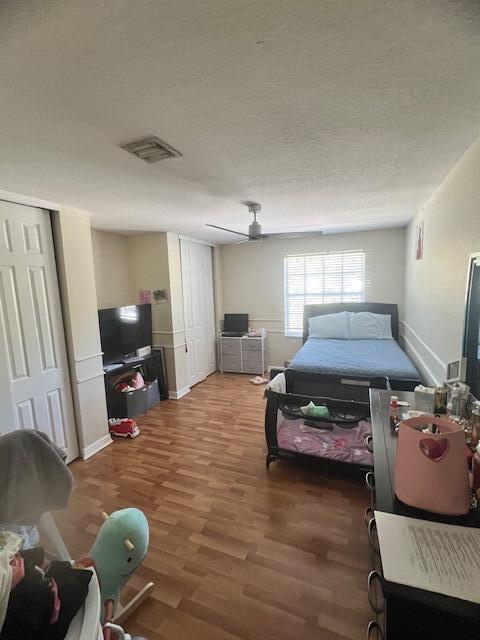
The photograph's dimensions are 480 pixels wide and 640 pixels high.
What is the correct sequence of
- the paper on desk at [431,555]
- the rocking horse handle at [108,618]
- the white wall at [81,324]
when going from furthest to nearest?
the white wall at [81,324] < the rocking horse handle at [108,618] < the paper on desk at [431,555]

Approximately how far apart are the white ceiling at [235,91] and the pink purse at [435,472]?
1224 mm

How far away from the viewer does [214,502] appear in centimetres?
206

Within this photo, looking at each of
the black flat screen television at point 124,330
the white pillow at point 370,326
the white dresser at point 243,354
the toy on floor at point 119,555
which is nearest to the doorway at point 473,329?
the toy on floor at point 119,555

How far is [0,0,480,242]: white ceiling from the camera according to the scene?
79 centimetres

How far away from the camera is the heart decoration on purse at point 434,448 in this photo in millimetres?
861

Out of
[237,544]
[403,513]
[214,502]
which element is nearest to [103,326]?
[214,502]

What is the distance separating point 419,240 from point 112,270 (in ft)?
12.4

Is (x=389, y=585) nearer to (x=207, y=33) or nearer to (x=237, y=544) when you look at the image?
(x=237, y=544)

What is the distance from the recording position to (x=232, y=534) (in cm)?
178

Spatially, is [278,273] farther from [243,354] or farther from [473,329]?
[473,329]

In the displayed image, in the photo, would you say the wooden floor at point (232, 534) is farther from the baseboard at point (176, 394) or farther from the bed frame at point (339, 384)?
the baseboard at point (176, 394)

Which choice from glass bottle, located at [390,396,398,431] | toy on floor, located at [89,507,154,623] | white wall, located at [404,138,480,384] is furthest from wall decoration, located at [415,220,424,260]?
toy on floor, located at [89,507,154,623]

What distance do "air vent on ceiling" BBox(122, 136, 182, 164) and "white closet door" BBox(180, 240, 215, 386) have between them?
264 centimetres

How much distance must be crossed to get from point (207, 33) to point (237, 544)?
7.76ft
